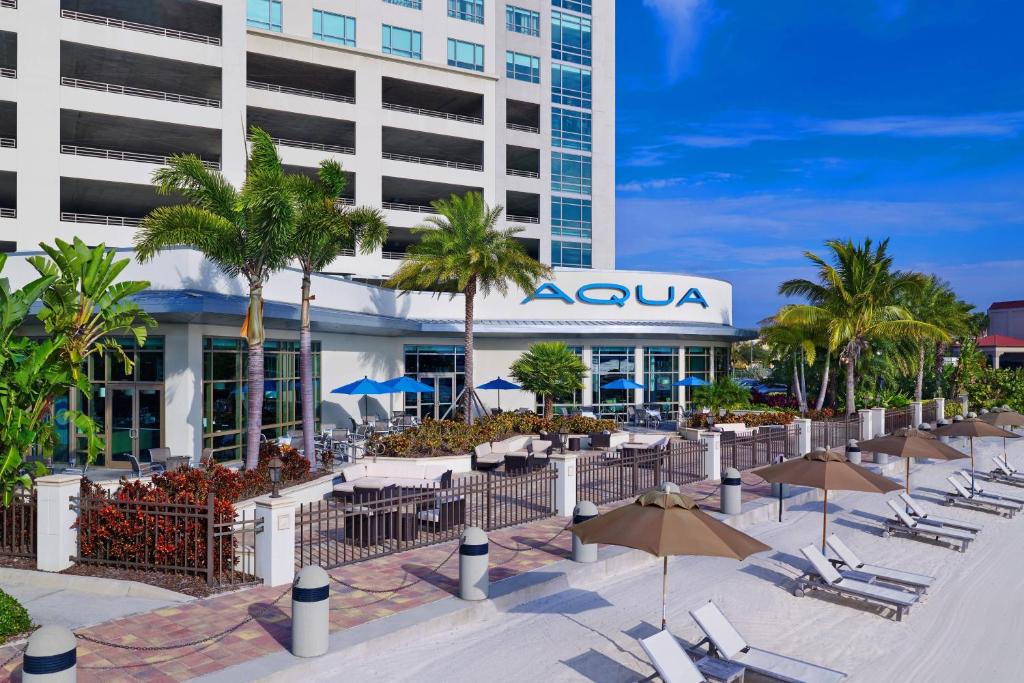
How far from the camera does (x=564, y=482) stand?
15766mm

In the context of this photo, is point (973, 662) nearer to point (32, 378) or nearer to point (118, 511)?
point (118, 511)

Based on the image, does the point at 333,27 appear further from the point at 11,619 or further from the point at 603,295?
the point at 11,619

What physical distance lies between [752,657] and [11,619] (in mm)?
8491

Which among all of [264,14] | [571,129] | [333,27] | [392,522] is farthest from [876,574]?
[571,129]

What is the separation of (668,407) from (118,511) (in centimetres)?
3022

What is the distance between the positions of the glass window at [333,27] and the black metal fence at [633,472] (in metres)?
28.9

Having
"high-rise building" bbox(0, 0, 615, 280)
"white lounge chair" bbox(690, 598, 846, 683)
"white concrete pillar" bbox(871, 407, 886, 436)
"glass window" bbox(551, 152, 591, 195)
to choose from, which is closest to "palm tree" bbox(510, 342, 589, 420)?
"white concrete pillar" bbox(871, 407, 886, 436)

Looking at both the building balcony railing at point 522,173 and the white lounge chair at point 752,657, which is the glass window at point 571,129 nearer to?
the building balcony railing at point 522,173

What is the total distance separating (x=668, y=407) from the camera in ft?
125

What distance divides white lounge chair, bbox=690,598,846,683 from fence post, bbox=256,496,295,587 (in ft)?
18.9

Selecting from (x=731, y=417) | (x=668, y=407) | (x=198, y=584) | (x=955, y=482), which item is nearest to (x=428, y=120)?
(x=668, y=407)

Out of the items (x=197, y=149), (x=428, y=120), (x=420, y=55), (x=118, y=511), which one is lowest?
(x=118, y=511)

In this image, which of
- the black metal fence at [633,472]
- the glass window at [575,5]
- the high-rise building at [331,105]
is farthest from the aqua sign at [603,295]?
the glass window at [575,5]

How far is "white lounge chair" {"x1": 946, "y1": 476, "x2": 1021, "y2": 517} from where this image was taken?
60.5 feet
